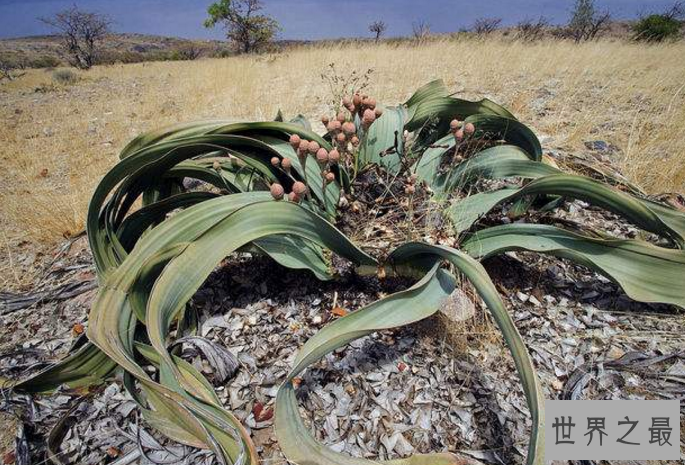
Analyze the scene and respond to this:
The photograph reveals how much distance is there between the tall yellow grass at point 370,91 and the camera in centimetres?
227

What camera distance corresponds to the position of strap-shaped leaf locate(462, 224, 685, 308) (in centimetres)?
98

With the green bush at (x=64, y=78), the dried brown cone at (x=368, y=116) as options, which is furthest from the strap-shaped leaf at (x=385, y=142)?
the green bush at (x=64, y=78)

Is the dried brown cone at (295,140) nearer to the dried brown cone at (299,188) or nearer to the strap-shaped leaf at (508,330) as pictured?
the dried brown cone at (299,188)

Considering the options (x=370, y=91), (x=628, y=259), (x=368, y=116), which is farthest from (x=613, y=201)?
(x=370, y=91)

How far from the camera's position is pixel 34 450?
850mm

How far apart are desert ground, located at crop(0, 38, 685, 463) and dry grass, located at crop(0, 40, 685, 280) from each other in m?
0.02

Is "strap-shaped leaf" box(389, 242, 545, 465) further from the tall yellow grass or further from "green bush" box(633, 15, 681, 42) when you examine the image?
"green bush" box(633, 15, 681, 42)

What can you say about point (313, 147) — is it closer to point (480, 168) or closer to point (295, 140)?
point (295, 140)

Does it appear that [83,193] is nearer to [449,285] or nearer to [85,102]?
[449,285]

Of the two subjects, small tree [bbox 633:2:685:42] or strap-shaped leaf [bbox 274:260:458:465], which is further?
small tree [bbox 633:2:685:42]

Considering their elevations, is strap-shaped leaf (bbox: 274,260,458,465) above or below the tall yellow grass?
below

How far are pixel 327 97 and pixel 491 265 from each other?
11.9 ft

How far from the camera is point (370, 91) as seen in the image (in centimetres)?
418

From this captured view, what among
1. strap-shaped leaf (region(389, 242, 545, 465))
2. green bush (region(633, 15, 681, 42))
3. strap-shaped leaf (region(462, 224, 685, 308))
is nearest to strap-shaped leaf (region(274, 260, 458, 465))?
strap-shaped leaf (region(389, 242, 545, 465))
